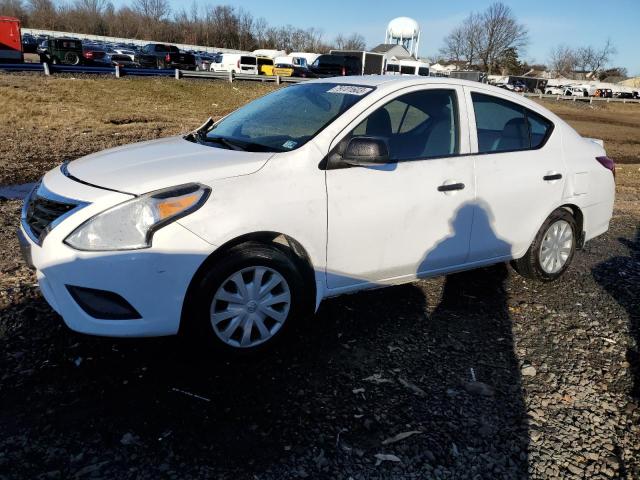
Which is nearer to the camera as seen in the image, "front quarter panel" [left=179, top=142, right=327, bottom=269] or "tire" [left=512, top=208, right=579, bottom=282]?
→ "front quarter panel" [left=179, top=142, right=327, bottom=269]

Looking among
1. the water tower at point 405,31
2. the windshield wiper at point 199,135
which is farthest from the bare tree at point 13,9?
the windshield wiper at point 199,135

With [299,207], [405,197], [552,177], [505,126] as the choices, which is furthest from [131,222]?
[552,177]

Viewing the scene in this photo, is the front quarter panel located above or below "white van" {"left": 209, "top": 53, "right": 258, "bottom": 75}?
below

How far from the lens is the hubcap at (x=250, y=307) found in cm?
305

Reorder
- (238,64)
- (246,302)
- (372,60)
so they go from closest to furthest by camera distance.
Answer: (246,302) < (238,64) < (372,60)

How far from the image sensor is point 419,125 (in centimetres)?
391

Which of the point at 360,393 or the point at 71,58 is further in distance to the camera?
the point at 71,58

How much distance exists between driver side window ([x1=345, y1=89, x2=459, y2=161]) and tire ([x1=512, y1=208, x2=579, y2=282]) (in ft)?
4.14

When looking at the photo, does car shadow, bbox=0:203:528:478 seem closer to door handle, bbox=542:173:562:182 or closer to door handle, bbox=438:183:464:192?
door handle, bbox=438:183:464:192

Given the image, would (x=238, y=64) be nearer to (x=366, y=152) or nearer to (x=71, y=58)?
(x=71, y=58)

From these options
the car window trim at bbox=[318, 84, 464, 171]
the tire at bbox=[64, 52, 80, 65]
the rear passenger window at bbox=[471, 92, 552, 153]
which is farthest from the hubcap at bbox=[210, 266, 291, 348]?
the tire at bbox=[64, 52, 80, 65]

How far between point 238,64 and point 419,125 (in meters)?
38.4

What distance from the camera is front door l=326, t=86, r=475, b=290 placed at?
3357mm

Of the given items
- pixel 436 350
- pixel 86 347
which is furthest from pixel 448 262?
pixel 86 347
